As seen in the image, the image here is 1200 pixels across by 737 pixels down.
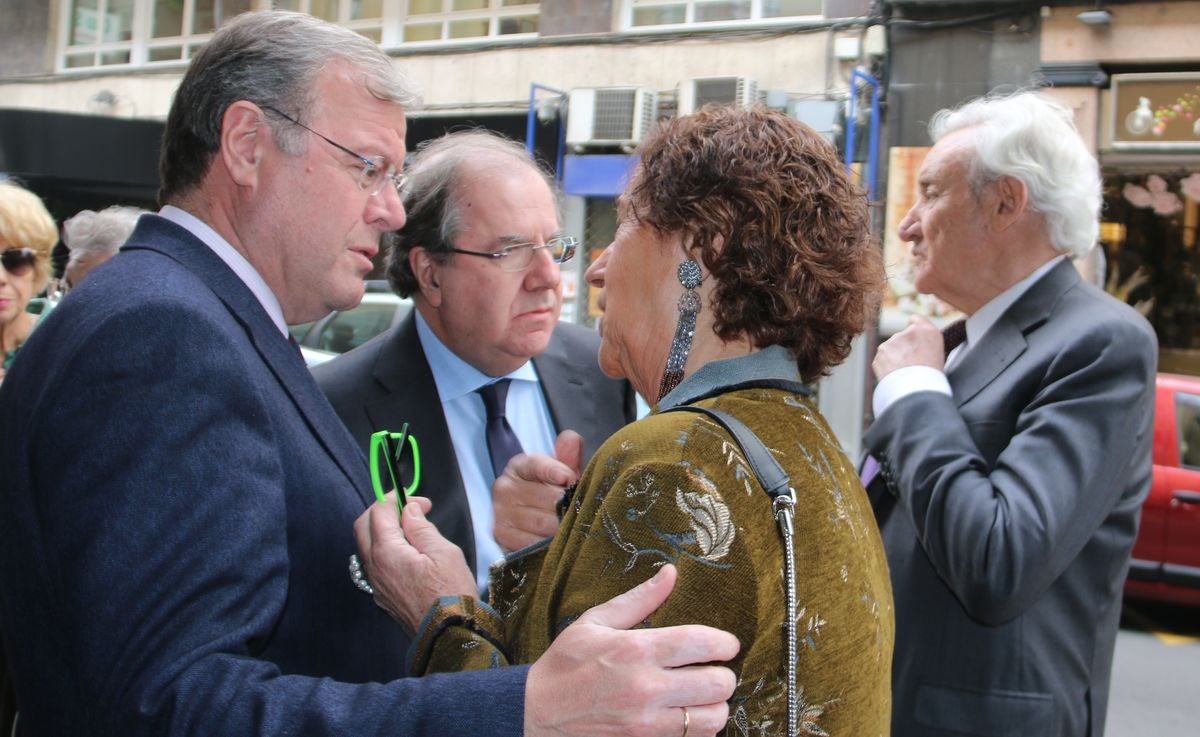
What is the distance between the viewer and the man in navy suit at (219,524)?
118 cm

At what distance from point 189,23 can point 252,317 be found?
16.5m

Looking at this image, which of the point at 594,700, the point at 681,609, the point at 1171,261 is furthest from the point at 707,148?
the point at 1171,261

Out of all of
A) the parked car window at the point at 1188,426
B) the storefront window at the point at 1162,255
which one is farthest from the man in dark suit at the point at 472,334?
the storefront window at the point at 1162,255

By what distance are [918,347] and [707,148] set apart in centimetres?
101

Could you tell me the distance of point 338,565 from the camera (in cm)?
153

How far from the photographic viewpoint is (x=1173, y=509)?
643 cm

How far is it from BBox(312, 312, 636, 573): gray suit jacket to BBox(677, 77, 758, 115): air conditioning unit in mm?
9037

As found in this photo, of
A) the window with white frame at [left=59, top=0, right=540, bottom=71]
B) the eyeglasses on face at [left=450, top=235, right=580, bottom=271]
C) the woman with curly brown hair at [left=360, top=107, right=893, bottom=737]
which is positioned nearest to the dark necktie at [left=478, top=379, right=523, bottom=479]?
the eyeglasses on face at [left=450, top=235, right=580, bottom=271]

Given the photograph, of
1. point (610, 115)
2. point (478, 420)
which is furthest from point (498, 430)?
point (610, 115)

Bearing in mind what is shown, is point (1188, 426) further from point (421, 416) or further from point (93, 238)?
point (93, 238)

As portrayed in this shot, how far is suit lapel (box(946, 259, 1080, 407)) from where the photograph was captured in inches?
86.5

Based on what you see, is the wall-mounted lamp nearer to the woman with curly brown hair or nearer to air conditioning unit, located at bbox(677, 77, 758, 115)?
air conditioning unit, located at bbox(677, 77, 758, 115)

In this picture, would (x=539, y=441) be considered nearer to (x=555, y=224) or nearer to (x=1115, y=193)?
(x=555, y=224)

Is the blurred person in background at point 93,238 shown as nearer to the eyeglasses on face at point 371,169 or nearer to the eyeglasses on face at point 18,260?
the eyeglasses on face at point 18,260
